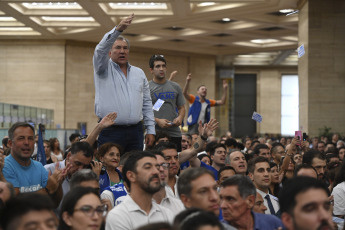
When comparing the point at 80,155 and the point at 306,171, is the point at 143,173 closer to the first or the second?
the point at 80,155

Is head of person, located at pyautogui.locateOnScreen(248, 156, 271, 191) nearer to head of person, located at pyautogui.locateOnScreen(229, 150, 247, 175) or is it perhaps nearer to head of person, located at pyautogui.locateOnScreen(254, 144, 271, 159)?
head of person, located at pyautogui.locateOnScreen(229, 150, 247, 175)

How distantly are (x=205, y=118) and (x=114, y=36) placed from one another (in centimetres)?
923

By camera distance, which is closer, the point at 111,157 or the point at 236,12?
the point at 111,157

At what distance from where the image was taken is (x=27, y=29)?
3309cm

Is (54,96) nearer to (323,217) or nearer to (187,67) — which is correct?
(187,67)

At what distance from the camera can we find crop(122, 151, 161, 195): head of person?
5.64 m

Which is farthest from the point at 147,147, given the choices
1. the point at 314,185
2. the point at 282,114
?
the point at 282,114

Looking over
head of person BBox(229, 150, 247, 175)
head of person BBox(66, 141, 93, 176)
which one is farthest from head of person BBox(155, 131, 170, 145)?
head of person BBox(66, 141, 93, 176)

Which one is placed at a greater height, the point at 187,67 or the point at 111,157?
the point at 187,67

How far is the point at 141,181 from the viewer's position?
18.7 feet

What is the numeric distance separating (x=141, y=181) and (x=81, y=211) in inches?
45.1

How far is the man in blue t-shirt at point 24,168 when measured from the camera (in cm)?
673

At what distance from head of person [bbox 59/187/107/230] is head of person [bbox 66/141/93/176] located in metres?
2.47

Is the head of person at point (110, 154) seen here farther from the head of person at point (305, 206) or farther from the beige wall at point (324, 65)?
the beige wall at point (324, 65)
